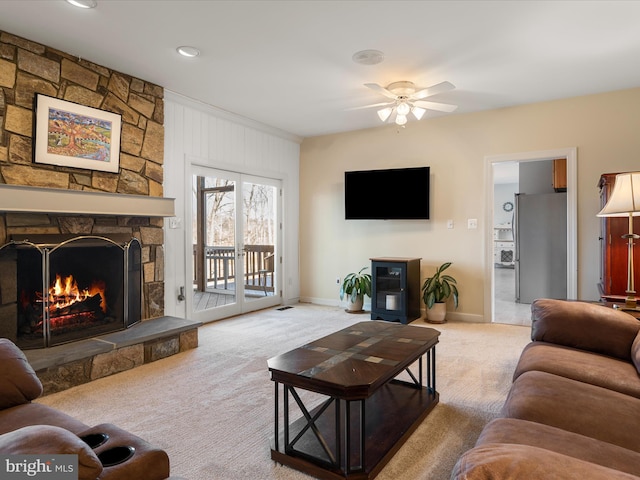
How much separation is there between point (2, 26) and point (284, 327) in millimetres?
3696

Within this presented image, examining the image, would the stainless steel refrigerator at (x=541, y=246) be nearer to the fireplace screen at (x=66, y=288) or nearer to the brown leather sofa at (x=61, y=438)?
the fireplace screen at (x=66, y=288)

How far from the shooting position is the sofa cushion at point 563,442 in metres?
1.17

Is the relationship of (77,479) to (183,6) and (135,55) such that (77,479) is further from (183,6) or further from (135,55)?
(135,55)

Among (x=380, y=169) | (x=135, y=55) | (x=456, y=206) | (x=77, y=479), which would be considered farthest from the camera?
(x=380, y=169)

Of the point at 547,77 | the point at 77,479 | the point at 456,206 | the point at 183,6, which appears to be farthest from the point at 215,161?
the point at 77,479

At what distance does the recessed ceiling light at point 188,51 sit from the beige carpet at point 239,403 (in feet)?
8.72

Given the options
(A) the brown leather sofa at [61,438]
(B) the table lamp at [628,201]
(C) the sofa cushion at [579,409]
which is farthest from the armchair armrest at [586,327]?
(A) the brown leather sofa at [61,438]

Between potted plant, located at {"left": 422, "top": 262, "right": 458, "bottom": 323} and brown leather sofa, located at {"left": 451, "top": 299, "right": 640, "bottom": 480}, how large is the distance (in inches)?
91.6

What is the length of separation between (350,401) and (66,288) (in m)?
2.75

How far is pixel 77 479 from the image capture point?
0.94m

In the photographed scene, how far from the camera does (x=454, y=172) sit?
5.11 meters

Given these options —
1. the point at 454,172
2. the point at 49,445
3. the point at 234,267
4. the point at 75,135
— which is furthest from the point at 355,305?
the point at 49,445

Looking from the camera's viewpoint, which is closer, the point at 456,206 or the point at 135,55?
the point at 135,55

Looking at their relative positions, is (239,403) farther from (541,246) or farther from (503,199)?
(503,199)
